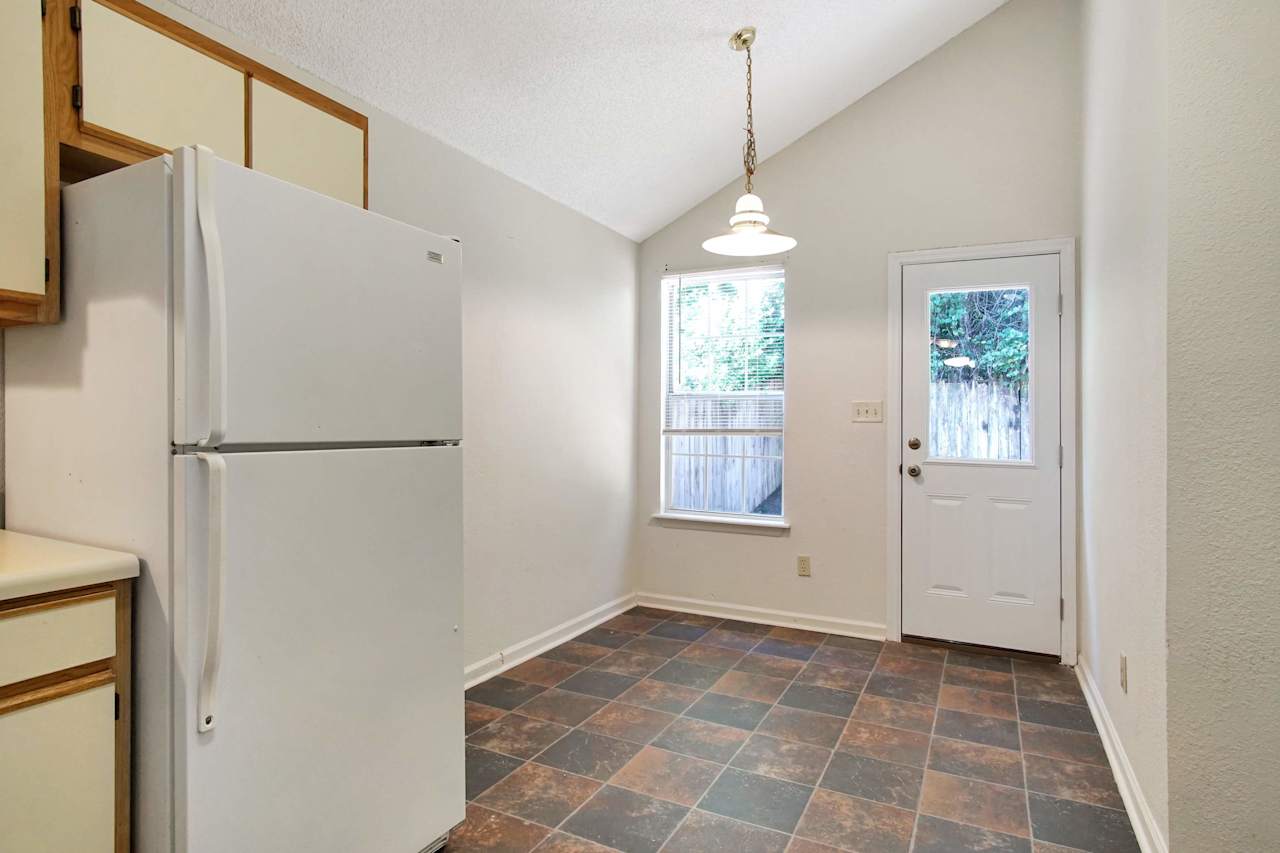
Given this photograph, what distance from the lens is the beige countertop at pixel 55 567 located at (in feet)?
3.89

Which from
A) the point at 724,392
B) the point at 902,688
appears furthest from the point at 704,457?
the point at 902,688

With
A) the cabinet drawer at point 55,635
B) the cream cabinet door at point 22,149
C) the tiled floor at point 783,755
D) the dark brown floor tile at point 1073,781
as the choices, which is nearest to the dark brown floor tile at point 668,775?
the tiled floor at point 783,755

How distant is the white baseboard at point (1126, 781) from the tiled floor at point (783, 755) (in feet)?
0.12

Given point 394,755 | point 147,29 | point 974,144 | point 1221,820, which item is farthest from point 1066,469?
point 147,29

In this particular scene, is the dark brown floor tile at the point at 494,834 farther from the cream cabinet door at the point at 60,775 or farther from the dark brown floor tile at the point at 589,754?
the cream cabinet door at the point at 60,775

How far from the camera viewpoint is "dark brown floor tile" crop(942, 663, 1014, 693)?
3043mm

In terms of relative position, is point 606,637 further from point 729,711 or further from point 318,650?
point 318,650

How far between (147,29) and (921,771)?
3.01 metres

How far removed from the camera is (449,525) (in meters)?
1.88

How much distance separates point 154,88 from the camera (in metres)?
1.70

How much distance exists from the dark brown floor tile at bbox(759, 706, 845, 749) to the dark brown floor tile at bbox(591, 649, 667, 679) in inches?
26.1

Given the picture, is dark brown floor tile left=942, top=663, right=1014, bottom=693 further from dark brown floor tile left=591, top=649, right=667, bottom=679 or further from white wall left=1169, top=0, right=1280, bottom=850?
white wall left=1169, top=0, right=1280, bottom=850

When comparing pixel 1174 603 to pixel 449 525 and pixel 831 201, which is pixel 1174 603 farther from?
pixel 831 201

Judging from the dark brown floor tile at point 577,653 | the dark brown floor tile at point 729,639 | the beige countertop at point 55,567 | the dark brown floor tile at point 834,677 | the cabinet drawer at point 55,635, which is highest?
the beige countertop at point 55,567
